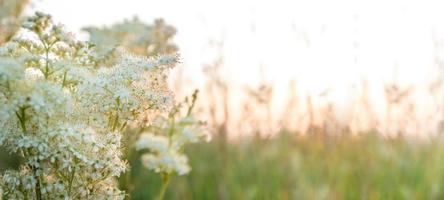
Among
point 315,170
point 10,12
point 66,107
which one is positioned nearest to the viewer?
point 66,107

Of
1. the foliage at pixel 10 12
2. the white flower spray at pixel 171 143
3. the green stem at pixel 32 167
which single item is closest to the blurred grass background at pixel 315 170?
the foliage at pixel 10 12

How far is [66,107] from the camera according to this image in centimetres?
171

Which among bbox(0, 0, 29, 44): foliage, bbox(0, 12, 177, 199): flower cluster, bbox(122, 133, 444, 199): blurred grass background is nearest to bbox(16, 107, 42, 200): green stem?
bbox(0, 12, 177, 199): flower cluster

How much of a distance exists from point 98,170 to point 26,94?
0.24 metres

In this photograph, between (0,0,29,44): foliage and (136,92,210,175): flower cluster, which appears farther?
(0,0,29,44): foliage

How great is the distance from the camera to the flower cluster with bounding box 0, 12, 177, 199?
5.57ft

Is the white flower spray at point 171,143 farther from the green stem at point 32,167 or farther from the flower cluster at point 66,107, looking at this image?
the green stem at point 32,167

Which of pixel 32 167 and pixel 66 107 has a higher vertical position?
pixel 66 107

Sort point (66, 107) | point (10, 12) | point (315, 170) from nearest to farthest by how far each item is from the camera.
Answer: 1. point (66, 107)
2. point (10, 12)
3. point (315, 170)

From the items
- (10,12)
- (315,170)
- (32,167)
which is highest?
(10,12)

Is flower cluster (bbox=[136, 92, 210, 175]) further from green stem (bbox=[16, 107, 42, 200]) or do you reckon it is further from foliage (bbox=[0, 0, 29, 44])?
foliage (bbox=[0, 0, 29, 44])

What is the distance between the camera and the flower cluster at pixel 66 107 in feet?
5.57

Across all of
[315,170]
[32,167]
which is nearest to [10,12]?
[315,170]

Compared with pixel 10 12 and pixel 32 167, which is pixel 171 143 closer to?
pixel 32 167
